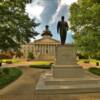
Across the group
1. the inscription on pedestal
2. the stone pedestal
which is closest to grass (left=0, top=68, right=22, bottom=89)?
the stone pedestal

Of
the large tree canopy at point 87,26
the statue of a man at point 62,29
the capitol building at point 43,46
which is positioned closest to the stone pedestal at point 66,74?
the statue of a man at point 62,29

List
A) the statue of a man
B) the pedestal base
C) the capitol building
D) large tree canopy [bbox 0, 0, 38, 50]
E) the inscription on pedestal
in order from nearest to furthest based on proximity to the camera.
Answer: the pedestal base → the inscription on pedestal → the statue of a man → large tree canopy [bbox 0, 0, 38, 50] → the capitol building

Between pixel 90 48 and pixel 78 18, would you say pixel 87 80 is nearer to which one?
pixel 90 48

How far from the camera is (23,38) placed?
117 feet

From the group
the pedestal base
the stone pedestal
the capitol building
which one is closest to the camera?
the pedestal base

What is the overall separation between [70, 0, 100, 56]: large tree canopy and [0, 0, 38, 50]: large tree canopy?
22.1 ft

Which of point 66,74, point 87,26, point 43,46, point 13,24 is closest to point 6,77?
point 66,74

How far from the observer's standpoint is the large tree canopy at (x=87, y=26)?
117 feet

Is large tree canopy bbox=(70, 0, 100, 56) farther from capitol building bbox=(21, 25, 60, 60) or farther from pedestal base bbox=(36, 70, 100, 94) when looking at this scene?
capitol building bbox=(21, 25, 60, 60)

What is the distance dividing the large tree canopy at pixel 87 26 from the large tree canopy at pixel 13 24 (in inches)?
265

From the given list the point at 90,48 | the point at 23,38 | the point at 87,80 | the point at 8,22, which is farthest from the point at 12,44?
the point at 87,80

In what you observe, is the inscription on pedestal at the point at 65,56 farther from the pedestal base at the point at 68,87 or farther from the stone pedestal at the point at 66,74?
the pedestal base at the point at 68,87

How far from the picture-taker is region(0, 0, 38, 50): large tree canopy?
2948 cm

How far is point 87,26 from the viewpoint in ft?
125
